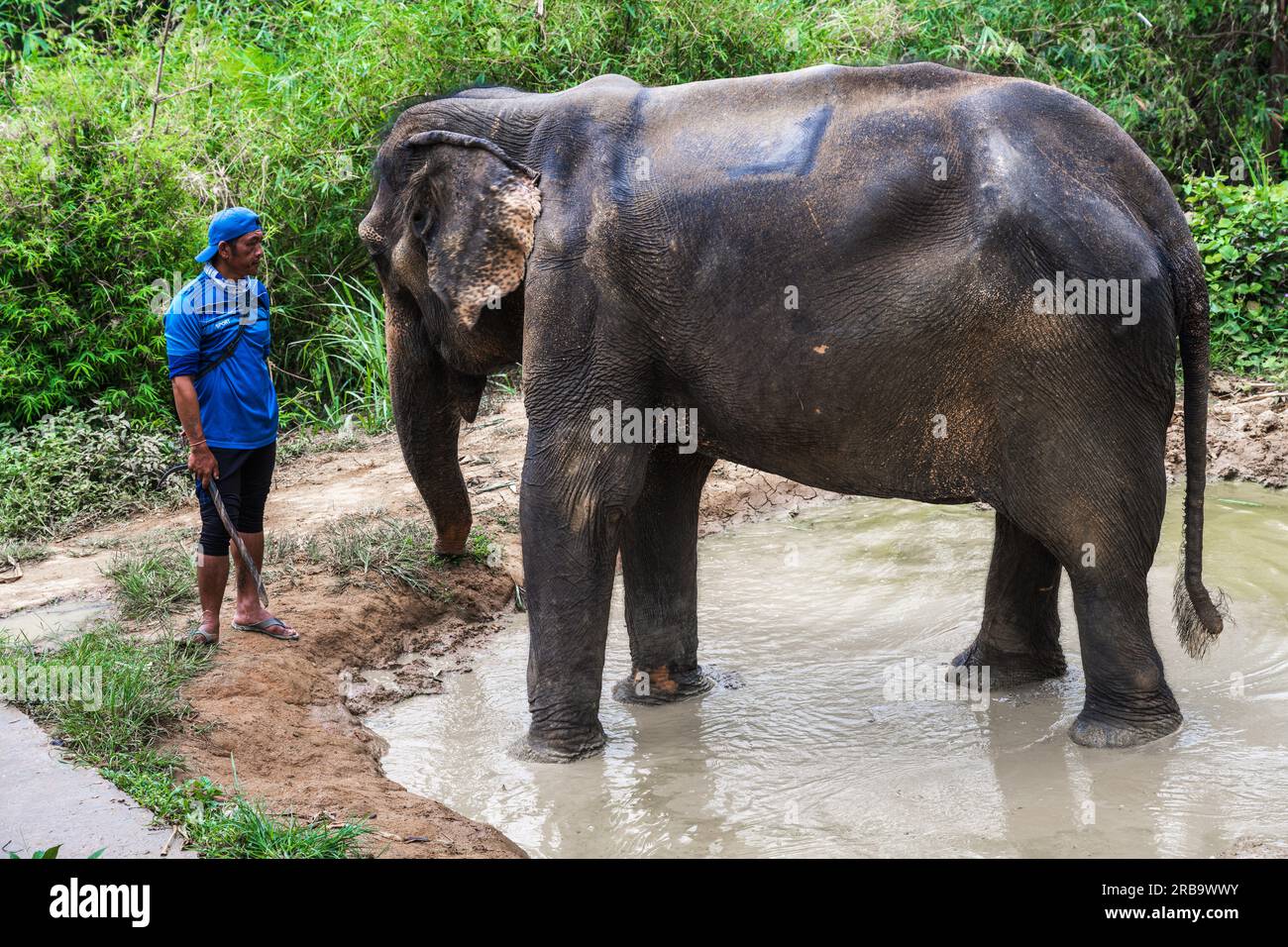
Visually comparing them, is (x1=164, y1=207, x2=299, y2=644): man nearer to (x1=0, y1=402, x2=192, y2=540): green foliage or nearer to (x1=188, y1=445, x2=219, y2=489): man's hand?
(x1=188, y1=445, x2=219, y2=489): man's hand

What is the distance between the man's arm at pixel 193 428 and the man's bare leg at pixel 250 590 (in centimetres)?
36

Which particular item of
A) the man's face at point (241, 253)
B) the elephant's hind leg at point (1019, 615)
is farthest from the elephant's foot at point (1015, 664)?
the man's face at point (241, 253)

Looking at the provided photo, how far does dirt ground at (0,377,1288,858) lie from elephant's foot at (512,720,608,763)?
1.86 ft

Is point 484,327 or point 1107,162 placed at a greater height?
point 1107,162

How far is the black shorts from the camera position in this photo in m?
5.18

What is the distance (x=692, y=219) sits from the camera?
4.36 metres

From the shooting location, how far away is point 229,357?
5113 millimetres

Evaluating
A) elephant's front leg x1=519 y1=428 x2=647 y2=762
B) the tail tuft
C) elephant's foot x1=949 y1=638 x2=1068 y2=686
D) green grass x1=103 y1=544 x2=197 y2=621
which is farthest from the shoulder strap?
the tail tuft

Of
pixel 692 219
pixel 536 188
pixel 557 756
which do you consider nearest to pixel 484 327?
pixel 536 188

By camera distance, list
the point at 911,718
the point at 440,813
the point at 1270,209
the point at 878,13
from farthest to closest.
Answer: the point at 878,13, the point at 1270,209, the point at 911,718, the point at 440,813

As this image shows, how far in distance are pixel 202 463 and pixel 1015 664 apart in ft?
10.4

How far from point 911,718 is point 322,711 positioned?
221 centimetres
